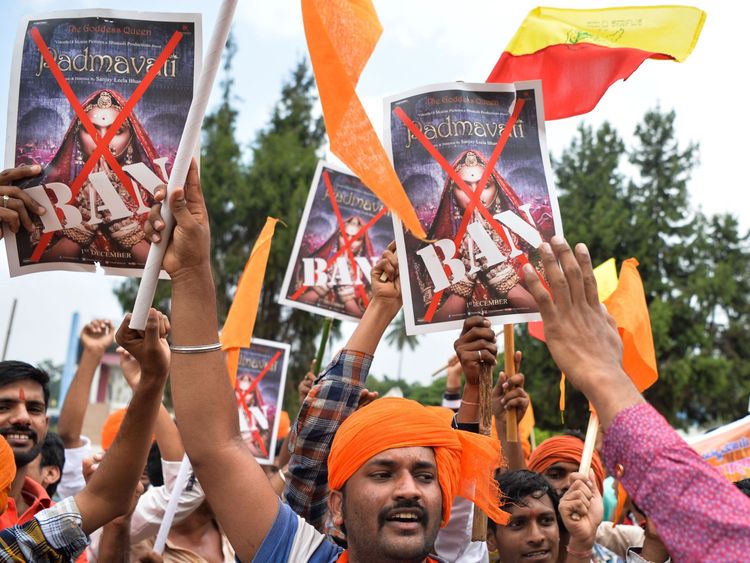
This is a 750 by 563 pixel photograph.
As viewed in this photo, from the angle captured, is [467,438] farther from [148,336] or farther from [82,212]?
[82,212]

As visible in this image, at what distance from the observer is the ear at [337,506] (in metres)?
2.75

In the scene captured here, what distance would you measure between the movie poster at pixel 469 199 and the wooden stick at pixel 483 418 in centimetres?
23

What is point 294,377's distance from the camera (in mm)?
28391

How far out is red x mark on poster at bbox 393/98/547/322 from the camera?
3378 mm

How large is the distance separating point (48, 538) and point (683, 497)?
1.97 metres

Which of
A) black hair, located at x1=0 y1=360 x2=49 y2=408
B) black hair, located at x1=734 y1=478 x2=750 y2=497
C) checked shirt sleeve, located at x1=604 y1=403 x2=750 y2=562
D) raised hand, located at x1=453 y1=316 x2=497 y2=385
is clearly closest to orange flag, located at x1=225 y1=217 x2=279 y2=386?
black hair, located at x1=0 y1=360 x2=49 y2=408

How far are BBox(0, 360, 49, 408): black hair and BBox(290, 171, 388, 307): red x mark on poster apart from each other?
1825mm

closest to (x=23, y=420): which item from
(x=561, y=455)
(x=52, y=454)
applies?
(x=52, y=454)

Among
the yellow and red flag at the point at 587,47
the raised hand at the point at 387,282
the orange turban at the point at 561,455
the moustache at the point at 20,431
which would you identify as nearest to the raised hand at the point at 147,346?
the raised hand at the point at 387,282

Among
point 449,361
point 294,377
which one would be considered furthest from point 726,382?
point 449,361

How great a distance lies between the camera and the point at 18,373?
3861 mm

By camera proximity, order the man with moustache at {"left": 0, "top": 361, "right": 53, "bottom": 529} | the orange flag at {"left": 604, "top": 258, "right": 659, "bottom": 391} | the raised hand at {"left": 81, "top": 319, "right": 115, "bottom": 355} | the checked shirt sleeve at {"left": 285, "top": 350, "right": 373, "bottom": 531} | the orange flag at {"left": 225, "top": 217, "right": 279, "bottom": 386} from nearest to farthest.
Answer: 1. the checked shirt sleeve at {"left": 285, "top": 350, "right": 373, "bottom": 531}
2. the man with moustache at {"left": 0, "top": 361, "right": 53, "bottom": 529}
3. the orange flag at {"left": 604, "top": 258, "right": 659, "bottom": 391}
4. the raised hand at {"left": 81, "top": 319, "right": 115, "bottom": 355}
5. the orange flag at {"left": 225, "top": 217, "right": 279, "bottom": 386}

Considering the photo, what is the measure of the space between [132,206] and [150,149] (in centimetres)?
21

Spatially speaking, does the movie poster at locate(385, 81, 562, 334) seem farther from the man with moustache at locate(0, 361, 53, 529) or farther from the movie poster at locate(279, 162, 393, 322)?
the movie poster at locate(279, 162, 393, 322)
